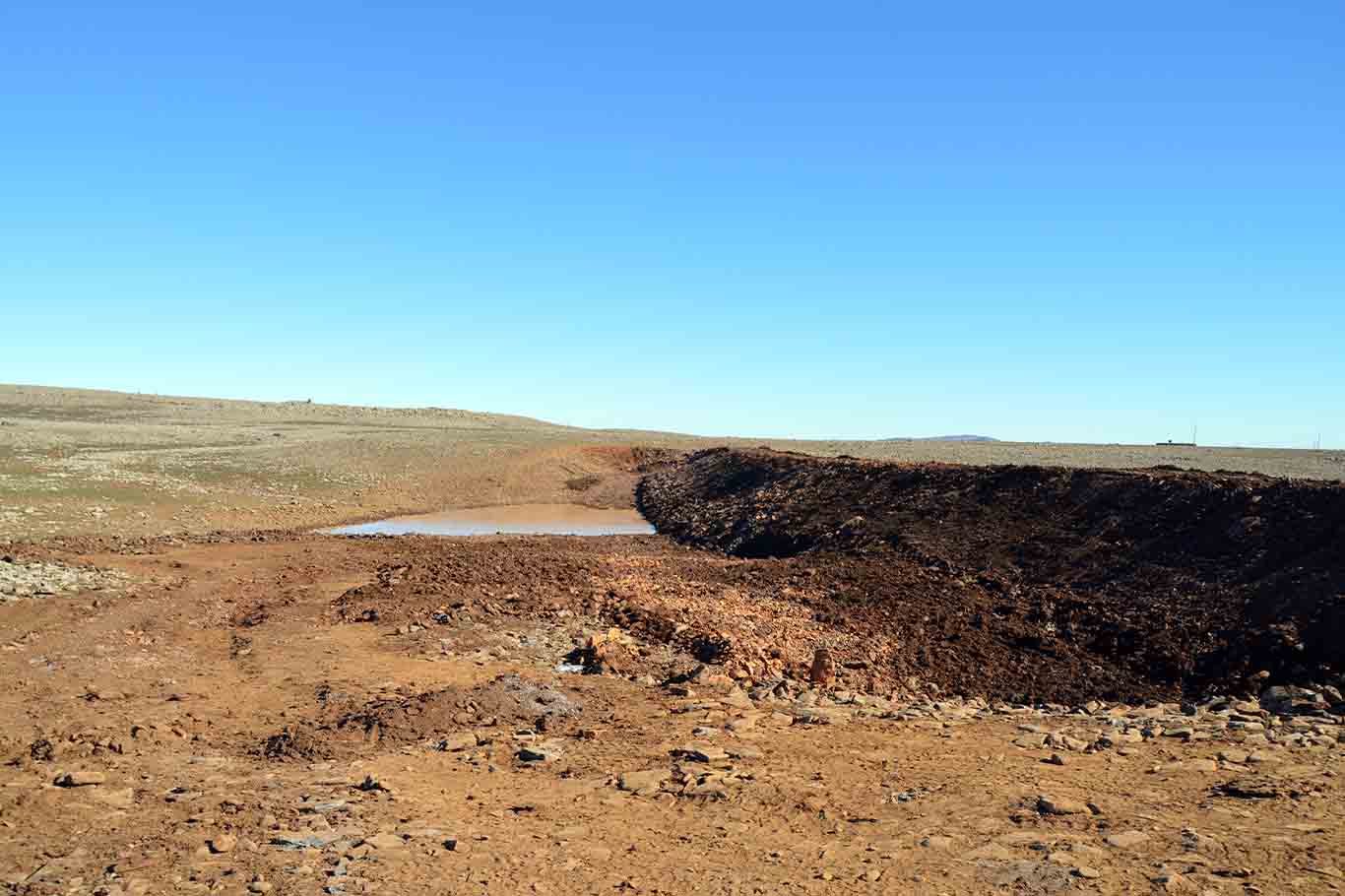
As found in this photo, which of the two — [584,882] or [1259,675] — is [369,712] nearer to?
[584,882]

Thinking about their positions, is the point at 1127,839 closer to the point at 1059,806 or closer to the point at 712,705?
the point at 1059,806

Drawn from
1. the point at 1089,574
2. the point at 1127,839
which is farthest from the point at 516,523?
the point at 1127,839

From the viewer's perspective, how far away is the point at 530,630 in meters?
14.4

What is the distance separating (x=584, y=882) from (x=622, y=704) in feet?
14.0

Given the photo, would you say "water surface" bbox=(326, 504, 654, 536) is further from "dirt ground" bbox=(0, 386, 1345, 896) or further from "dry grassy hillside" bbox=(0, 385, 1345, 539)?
"dirt ground" bbox=(0, 386, 1345, 896)

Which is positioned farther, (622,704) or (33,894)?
(622,704)

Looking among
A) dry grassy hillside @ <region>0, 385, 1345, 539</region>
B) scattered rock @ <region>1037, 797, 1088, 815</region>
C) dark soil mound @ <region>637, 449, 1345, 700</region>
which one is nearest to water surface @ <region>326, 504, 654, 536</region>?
dry grassy hillside @ <region>0, 385, 1345, 539</region>

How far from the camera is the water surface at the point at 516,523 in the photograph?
30.7 metres

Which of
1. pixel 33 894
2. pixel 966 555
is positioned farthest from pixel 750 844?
pixel 966 555

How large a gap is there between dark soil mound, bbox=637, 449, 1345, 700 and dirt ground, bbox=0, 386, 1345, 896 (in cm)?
7

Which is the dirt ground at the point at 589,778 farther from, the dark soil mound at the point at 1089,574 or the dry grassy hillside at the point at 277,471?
the dry grassy hillside at the point at 277,471

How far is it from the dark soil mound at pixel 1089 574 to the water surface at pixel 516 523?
9094mm

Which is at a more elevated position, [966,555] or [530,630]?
[966,555]

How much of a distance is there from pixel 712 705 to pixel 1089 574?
29.2 ft
